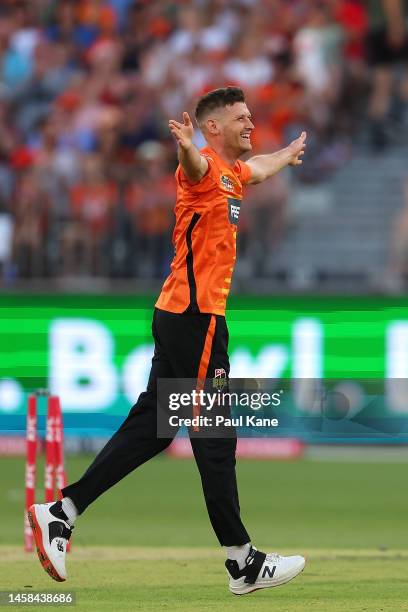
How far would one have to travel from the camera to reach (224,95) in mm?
8578

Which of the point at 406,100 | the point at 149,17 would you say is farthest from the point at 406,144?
the point at 149,17

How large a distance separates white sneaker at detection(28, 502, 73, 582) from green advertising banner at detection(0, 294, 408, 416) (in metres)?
9.20

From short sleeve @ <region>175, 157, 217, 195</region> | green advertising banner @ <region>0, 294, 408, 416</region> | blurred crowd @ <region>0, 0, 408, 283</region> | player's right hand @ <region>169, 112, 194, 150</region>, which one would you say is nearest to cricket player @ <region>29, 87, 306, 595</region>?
short sleeve @ <region>175, 157, 217, 195</region>

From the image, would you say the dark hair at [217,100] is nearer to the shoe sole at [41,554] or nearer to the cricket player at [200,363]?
the cricket player at [200,363]

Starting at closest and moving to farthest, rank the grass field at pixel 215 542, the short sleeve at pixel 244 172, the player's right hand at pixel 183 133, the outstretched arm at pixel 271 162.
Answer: the player's right hand at pixel 183 133 → the grass field at pixel 215 542 → the short sleeve at pixel 244 172 → the outstretched arm at pixel 271 162

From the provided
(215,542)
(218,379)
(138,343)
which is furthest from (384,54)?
(218,379)

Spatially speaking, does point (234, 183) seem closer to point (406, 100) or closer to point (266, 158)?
point (266, 158)

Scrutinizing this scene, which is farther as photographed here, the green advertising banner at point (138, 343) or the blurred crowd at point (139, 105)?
the blurred crowd at point (139, 105)

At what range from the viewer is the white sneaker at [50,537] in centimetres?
829

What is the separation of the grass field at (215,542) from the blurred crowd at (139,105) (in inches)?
101

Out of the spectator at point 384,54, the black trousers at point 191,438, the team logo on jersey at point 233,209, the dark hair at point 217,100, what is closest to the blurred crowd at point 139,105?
the spectator at point 384,54

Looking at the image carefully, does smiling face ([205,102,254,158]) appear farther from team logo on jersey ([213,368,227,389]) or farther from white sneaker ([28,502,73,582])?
white sneaker ([28,502,73,582])

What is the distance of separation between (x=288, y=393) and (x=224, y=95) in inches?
328

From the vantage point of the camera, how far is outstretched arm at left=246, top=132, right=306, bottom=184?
8.96 meters
